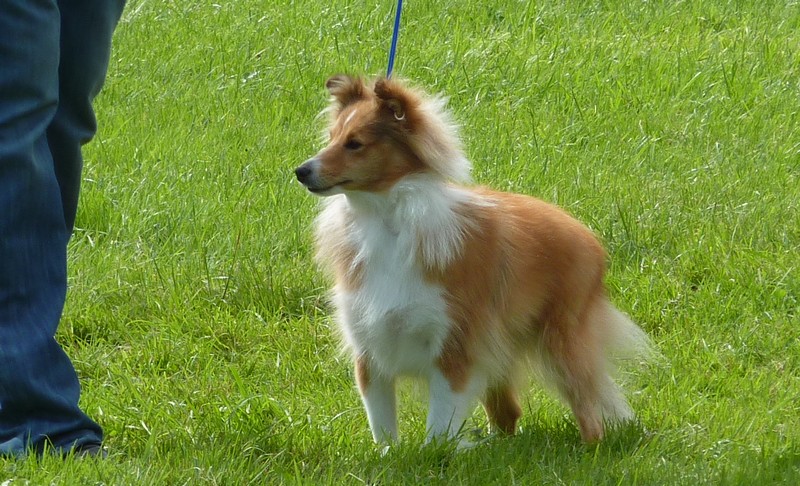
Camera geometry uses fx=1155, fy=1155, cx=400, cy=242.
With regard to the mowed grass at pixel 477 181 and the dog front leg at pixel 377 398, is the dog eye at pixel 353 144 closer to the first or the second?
the dog front leg at pixel 377 398

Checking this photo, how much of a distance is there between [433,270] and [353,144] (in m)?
0.48

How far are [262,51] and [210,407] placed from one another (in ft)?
15.2

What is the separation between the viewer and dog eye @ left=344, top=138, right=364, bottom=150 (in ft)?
12.3

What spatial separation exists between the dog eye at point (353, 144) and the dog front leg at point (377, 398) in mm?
722

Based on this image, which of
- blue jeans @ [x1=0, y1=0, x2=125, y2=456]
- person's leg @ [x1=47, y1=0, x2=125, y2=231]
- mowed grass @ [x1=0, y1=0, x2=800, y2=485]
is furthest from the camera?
mowed grass @ [x1=0, y1=0, x2=800, y2=485]

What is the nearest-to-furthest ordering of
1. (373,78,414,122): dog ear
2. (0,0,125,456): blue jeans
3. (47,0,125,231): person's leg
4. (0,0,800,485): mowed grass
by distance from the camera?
(0,0,125,456): blue jeans < (47,0,125,231): person's leg < (373,78,414,122): dog ear < (0,0,800,485): mowed grass

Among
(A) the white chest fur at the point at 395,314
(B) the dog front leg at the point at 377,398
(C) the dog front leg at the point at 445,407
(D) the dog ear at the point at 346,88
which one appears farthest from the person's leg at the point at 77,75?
(C) the dog front leg at the point at 445,407

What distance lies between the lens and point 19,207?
347 centimetres

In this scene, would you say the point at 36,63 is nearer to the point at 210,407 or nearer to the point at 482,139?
the point at 210,407

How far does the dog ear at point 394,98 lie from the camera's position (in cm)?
375

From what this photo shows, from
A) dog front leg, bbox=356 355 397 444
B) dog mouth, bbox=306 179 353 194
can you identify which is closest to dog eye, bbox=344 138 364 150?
dog mouth, bbox=306 179 353 194

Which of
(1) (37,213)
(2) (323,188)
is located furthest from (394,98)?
(1) (37,213)

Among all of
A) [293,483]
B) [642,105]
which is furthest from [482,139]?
[293,483]

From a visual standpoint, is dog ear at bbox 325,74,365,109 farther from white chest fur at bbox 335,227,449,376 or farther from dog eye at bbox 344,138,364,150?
white chest fur at bbox 335,227,449,376
